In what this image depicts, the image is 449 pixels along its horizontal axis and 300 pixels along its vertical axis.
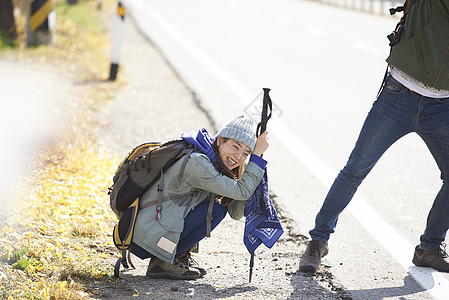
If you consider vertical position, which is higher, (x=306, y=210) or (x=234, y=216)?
(x=234, y=216)

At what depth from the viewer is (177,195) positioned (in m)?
3.70

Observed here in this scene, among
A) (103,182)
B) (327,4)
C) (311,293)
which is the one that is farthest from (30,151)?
(327,4)

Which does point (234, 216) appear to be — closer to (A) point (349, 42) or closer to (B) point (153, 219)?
(B) point (153, 219)

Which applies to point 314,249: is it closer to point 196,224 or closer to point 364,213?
point 196,224

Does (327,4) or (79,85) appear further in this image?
(327,4)

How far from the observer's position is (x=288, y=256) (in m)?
4.13

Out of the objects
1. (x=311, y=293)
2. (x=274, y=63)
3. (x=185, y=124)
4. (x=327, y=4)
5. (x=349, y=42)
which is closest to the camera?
(x=311, y=293)

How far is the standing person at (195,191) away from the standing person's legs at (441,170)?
90 centimetres

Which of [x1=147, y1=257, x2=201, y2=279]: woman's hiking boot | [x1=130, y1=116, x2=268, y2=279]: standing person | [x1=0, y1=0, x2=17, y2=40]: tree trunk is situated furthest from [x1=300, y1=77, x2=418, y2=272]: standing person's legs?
[x1=0, y1=0, x2=17, y2=40]: tree trunk

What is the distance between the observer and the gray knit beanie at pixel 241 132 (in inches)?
144

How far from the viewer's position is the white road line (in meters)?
3.84

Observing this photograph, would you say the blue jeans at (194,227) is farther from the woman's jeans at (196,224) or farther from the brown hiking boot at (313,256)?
the brown hiking boot at (313,256)

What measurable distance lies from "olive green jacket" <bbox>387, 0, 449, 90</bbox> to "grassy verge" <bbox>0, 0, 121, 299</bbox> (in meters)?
1.97

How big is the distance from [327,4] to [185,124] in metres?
20.1
